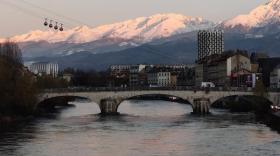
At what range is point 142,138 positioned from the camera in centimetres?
5409

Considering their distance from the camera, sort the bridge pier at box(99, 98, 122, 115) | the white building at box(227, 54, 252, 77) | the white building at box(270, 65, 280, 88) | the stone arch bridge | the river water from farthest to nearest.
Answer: the white building at box(227, 54, 252, 77) → the white building at box(270, 65, 280, 88) → the stone arch bridge → the bridge pier at box(99, 98, 122, 115) → the river water

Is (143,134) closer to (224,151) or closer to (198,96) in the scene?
(224,151)

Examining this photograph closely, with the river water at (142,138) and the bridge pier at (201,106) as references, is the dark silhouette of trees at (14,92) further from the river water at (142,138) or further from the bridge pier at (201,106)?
the bridge pier at (201,106)

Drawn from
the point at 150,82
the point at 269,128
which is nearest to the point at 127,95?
the point at 269,128

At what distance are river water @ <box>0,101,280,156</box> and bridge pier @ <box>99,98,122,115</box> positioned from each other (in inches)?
521

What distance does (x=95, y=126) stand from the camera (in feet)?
213

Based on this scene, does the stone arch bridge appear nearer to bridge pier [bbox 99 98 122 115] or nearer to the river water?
bridge pier [bbox 99 98 122 115]

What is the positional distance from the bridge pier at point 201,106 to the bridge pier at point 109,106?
901 cm

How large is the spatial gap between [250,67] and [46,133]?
6751 centimetres

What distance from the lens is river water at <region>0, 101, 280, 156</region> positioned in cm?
4562

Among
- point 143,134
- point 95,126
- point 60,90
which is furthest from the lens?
point 60,90

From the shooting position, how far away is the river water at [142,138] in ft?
150

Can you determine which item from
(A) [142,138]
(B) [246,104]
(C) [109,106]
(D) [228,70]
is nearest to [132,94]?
(C) [109,106]

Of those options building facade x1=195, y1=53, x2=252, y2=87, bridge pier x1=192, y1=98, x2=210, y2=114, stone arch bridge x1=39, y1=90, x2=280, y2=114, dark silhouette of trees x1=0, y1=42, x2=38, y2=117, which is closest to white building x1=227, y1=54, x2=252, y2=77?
building facade x1=195, y1=53, x2=252, y2=87
